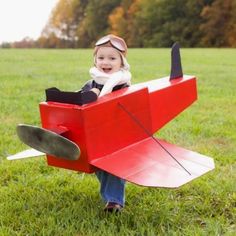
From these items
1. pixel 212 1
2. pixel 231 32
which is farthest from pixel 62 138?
pixel 212 1

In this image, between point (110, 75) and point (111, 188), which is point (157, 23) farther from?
point (111, 188)

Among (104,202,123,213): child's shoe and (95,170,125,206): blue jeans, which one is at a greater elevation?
(95,170,125,206): blue jeans

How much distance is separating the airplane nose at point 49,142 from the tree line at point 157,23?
40.9m

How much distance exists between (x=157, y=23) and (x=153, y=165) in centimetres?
4751

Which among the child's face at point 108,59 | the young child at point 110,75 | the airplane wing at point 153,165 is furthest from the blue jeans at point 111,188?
the child's face at point 108,59

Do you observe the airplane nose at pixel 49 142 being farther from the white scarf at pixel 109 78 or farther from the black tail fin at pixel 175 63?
the black tail fin at pixel 175 63

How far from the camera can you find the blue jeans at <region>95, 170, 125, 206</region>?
2.88 metres

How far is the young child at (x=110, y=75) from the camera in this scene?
2.87 meters

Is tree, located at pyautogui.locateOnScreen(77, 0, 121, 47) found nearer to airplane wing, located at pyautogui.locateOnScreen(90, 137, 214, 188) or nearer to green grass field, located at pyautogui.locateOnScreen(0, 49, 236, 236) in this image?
green grass field, located at pyautogui.locateOnScreen(0, 49, 236, 236)

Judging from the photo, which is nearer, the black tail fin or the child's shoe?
the child's shoe

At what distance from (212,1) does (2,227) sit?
4676 cm

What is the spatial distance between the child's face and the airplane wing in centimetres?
48

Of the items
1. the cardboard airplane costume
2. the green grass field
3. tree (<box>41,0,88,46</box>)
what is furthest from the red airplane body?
tree (<box>41,0,88,46</box>)

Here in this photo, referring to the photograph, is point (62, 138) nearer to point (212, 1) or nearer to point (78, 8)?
point (212, 1)
